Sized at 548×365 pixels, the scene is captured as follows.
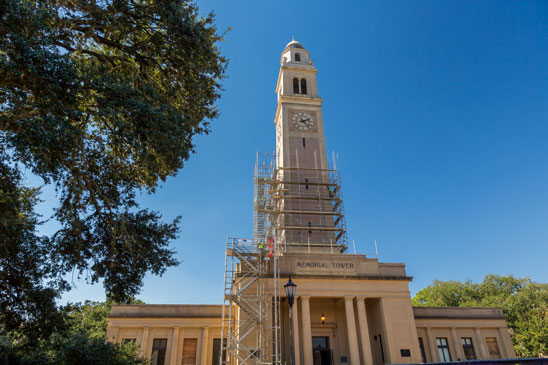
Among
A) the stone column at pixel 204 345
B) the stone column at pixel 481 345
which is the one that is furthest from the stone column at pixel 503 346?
the stone column at pixel 204 345

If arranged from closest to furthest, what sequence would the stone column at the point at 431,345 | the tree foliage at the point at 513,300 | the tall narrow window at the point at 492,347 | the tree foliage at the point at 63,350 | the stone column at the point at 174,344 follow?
1. the tree foliage at the point at 63,350
2. the stone column at the point at 174,344
3. the stone column at the point at 431,345
4. the tall narrow window at the point at 492,347
5. the tree foliage at the point at 513,300

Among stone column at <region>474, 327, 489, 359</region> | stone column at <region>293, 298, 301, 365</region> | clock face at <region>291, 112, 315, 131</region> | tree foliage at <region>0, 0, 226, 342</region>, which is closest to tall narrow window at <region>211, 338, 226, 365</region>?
stone column at <region>293, 298, 301, 365</region>

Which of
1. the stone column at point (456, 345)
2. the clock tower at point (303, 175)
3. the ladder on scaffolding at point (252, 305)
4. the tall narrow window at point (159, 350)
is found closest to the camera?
the ladder on scaffolding at point (252, 305)

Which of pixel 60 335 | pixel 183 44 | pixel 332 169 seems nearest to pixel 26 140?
pixel 183 44

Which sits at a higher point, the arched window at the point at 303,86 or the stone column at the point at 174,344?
the arched window at the point at 303,86

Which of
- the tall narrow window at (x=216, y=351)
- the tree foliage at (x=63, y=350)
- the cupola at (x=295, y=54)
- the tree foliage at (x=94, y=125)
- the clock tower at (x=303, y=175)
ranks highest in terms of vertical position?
the cupola at (x=295, y=54)

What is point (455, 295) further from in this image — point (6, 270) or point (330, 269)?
point (6, 270)

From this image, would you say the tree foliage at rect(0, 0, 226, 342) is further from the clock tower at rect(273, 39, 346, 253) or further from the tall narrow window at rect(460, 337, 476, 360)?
the tall narrow window at rect(460, 337, 476, 360)

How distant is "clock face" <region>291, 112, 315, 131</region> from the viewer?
118 ft

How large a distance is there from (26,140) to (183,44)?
21.2 feet

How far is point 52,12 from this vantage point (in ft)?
34.9

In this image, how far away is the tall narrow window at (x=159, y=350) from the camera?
82.2ft

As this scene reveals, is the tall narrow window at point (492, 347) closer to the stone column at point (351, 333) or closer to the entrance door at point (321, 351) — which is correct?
the stone column at point (351, 333)

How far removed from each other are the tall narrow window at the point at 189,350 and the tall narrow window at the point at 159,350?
1.43m
